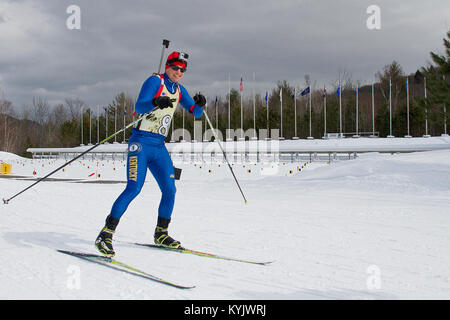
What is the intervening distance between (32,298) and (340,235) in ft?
12.3

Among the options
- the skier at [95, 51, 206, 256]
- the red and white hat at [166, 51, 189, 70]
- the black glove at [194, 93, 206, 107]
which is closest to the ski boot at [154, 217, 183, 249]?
the skier at [95, 51, 206, 256]

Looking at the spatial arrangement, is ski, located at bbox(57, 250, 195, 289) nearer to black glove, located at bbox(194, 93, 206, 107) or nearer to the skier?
the skier

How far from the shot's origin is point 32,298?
2.97m

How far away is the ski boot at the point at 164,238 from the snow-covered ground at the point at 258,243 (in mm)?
155

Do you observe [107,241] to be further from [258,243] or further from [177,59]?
[177,59]

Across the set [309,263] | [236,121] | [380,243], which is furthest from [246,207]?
[236,121]

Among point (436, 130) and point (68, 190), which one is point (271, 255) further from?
point (436, 130)

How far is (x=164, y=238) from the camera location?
4684 millimetres

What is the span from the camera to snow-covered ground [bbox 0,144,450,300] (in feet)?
10.5

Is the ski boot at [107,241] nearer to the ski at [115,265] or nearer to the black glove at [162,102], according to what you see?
the ski at [115,265]

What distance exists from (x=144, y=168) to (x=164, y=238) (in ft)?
3.00

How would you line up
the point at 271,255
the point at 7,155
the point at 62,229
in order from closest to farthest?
1. the point at 271,255
2. the point at 62,229
3. the point at 7,155

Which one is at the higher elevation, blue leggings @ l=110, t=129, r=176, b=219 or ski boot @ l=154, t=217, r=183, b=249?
blue leggings @ l=110, t=129, r=176, b=219

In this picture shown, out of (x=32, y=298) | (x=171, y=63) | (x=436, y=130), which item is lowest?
(x=32, y=298)
